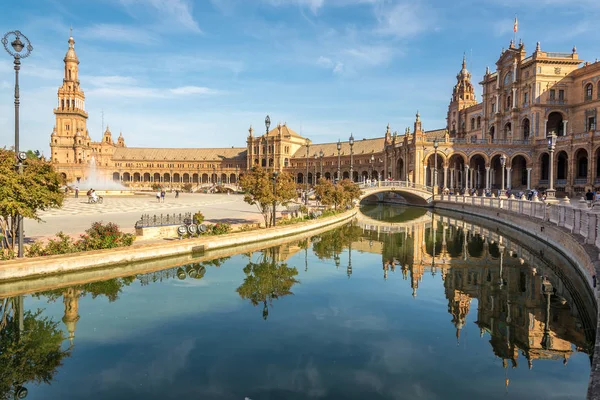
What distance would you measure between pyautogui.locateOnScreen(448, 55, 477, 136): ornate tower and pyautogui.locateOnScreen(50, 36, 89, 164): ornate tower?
302 ft

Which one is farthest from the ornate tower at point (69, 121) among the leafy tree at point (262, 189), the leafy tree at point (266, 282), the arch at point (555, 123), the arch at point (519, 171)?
the leafy tree at point (266, 282)

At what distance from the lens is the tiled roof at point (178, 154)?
126750 millimetres

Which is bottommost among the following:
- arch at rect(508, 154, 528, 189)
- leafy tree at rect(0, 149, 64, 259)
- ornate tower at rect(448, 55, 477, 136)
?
leafy tree at rect(0, 149, 64, 259)

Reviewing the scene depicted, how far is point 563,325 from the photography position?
35.4 feet

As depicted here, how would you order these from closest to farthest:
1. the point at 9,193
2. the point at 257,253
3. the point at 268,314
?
the point at 268,314
the point at 9,193
the point at 257,253

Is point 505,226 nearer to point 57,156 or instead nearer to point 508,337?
point 508,337

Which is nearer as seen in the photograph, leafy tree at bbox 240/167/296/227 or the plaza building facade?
leafy tree at bbox 240/167/296/227

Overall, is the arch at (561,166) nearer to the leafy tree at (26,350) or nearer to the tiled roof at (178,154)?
the leafy tree at (26,350)

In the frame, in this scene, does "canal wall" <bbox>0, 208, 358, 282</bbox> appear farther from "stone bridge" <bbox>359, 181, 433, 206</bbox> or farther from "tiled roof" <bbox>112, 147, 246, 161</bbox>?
"tiled roof" <bbox>112, 147, 246, 161</bbox>

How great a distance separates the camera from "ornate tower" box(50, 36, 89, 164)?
11356cm

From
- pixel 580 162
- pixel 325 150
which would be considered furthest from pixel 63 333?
pixel 325 150

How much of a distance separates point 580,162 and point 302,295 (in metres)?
50.3

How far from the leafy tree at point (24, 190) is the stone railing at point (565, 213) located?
1787cm

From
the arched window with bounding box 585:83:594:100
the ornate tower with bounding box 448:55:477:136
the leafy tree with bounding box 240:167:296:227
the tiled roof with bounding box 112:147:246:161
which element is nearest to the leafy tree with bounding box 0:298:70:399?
the leafy tree with bounding box 240:167:296:227
